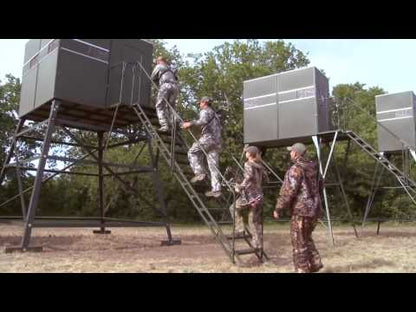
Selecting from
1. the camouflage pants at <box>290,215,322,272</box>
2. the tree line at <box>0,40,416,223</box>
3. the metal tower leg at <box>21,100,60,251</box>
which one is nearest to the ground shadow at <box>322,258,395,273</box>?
the camouflage pants at <box>290,215,322,272</box>

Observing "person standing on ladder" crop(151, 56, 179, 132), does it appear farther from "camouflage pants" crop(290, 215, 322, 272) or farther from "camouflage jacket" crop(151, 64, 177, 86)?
"camouflage pants" crop(290, 215, 322, 272)

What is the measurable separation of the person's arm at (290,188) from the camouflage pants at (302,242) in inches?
9.0

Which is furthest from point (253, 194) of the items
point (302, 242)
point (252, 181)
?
point (302, 242)

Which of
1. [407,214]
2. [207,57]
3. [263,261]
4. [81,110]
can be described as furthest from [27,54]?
[407,214]

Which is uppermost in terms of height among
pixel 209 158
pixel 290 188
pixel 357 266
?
pixel 209 158

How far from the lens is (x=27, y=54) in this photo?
12.6m

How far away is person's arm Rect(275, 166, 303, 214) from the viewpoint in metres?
6.43

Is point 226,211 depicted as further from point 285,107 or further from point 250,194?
point 285,107

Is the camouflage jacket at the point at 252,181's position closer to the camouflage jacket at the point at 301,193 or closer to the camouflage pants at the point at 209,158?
the camouflage pants at the point at 209,158

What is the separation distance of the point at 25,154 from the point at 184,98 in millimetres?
12218

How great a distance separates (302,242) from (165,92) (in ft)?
17.9

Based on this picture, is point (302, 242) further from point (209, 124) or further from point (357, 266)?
point (209, 124)

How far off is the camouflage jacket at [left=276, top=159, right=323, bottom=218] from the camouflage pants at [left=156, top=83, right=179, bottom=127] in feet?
15.2

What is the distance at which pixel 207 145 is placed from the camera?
904 centimetres
